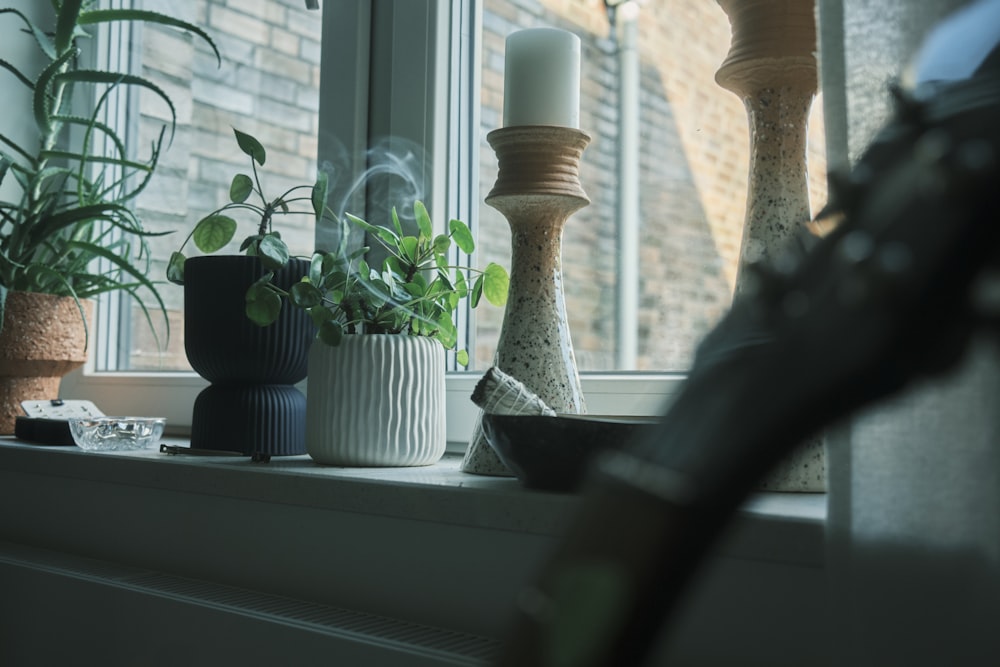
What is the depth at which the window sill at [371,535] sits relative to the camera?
594mm

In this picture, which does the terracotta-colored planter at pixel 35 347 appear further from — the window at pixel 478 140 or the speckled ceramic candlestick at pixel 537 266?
the speckled ceramic candlestick at pixel 537 266

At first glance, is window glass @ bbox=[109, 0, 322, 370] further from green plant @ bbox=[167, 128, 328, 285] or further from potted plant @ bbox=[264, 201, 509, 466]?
potted plant @ bbox=[264, 201, 509, 466]

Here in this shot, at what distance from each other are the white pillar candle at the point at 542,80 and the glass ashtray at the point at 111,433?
0.70 m

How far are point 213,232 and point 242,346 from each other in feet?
0.48

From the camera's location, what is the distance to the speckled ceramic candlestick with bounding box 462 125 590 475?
2.79 ft

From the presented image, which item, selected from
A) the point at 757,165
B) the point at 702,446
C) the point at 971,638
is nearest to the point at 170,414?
the point at 757,165

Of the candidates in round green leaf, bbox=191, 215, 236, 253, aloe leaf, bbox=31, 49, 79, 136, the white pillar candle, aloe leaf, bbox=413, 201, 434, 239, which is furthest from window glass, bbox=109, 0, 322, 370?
the white pillar candle

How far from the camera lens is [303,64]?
57.4 inches

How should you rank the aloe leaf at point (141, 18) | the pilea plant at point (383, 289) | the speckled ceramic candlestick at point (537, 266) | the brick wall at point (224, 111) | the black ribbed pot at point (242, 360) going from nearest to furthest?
1. the speckled ceramic candlestick at point (537, 266)
2. the pilea plant at point (383, 289)
3. the black ribbed pot at point (242, 360)
4. the aloe leaf at point (141, 18)
5. the brick wall at point (224, 111)

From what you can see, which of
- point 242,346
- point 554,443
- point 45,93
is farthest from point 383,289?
point 45,93

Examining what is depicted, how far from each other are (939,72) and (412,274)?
795 millimetres

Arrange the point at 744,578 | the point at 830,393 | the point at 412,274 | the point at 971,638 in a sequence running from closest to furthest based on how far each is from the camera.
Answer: the point at 830,393
the point at 971,638
the point at 744,578
the point at 412,274

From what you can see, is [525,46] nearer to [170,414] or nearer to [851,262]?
[851,262]

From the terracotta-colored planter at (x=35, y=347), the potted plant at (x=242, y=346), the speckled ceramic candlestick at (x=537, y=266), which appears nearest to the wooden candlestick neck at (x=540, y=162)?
the speckled ceramic candlestick at (x=537, y=266)
